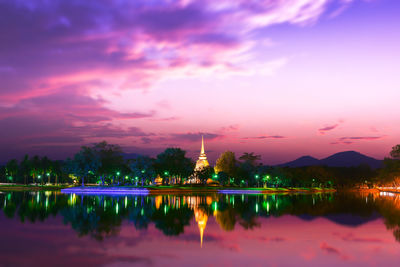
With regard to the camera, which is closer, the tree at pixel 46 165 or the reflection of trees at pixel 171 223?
the reflection of trees at pixel 171 223

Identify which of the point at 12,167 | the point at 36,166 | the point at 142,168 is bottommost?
the point at 142,168

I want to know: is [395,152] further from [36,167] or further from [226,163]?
[36,167]

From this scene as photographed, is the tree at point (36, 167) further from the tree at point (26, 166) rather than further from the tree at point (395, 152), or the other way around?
the tree at point (395, 152)

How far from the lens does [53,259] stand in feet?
52.3

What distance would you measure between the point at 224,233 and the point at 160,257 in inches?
287

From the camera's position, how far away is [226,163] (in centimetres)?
Answer: 13800

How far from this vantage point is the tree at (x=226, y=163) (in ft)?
444

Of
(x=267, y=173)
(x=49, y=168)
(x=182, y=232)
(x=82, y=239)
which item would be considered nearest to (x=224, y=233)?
(x=182, y=232)

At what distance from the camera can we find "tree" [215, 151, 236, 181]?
135375 millimetres

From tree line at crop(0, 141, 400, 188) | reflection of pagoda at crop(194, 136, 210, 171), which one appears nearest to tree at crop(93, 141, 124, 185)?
tree line at crop(0, 141, 400, 188)

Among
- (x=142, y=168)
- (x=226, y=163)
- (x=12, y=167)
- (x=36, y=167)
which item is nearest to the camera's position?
(x=142, y=168)

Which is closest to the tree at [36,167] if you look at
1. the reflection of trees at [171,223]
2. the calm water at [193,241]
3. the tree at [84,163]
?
the tree at [84,163]

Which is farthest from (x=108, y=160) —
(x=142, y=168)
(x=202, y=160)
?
(x=202, y=160)

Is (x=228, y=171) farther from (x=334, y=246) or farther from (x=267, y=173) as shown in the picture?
(x=334, y=246)
